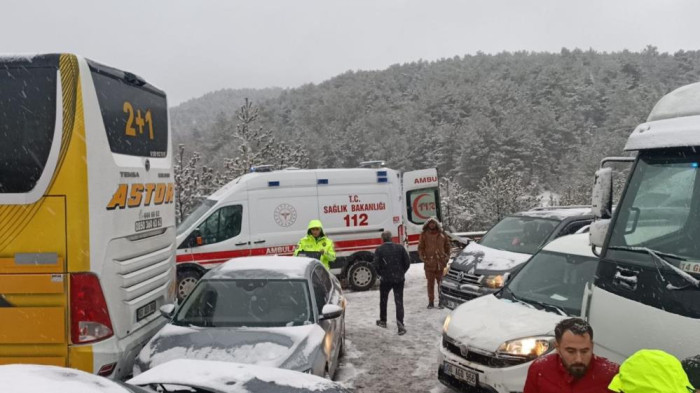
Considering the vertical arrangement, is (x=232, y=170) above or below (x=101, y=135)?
above

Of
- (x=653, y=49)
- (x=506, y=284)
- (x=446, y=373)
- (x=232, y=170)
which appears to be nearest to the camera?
(x=446, y=373)

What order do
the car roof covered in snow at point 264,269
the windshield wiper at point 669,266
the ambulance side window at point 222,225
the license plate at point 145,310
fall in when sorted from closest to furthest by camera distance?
the windshield wiper at point 669,266, the license plate at point 145,310, the car roof covered in snow at point 264,269, the ambulance side window at point 222,225

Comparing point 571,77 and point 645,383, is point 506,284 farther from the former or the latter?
point 571,77

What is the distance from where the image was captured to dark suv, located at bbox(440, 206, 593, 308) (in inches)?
354

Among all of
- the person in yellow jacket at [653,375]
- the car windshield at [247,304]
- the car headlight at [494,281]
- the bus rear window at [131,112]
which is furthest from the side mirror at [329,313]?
the car headlight at [494,281]

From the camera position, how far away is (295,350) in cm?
498

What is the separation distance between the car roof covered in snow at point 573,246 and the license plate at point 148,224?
474cm

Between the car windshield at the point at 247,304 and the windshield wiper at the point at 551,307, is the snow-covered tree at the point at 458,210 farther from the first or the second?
the car windshield at the point at 247,304

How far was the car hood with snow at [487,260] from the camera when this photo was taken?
907cm

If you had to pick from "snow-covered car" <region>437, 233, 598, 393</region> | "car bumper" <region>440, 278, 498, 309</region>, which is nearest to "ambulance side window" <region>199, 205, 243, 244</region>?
"car bumper" <region>440, 278, 498, 309</region>

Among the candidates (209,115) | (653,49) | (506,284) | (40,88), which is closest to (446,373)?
(506,284)

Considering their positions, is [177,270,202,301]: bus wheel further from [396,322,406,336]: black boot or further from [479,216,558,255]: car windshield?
[479,216,558,255]: car windshield

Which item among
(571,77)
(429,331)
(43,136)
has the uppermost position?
(571,77)

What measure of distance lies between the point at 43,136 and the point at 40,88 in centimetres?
41
